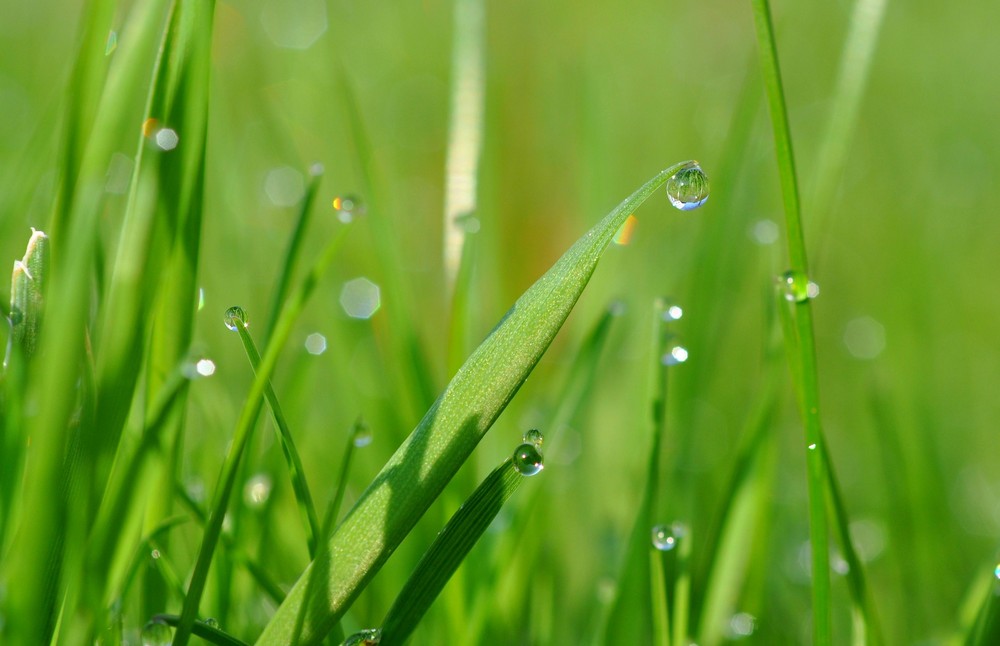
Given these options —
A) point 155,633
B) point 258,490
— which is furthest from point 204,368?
point 258,490

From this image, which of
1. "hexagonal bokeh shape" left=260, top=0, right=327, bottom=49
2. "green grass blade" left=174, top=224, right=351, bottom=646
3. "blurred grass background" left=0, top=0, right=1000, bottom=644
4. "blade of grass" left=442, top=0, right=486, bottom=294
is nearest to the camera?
"green grass blade" left=174, top=224, right=351, bottom=646

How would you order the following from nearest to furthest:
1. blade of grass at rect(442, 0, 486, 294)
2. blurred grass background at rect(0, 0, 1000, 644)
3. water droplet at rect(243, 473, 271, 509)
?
water droplet at rect(243, 473, 271, 509), blurred grass background at rect(0, 0, 1000, 644), blade of grass at rect(442, 0, 486, 294)

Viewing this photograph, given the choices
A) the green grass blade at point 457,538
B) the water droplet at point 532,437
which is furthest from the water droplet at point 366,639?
the water droplet at point 532,437

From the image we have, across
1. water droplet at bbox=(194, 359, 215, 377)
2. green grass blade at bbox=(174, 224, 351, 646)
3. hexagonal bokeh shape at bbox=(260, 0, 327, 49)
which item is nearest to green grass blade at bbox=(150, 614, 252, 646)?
green grass blade at bbox=(174, 224, 351, 646)

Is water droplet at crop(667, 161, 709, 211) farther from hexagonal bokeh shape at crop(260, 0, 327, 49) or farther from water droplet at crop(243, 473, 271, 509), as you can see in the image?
hexagonal bokeh shape at crop(260, 0, 327, 49)

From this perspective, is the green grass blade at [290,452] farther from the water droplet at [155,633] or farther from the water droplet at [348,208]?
the water droplet at [348,208]

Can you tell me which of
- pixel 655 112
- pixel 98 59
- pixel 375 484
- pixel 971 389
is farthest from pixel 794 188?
pixel 655 112

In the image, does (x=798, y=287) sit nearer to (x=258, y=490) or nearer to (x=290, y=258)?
(x=290, y=258)
